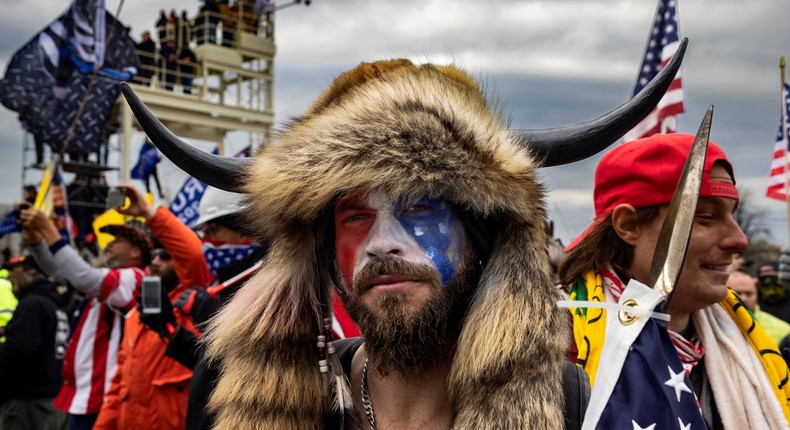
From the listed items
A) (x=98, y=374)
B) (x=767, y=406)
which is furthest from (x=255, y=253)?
(x=767, y=406)

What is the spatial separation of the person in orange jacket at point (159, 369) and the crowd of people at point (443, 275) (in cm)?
197

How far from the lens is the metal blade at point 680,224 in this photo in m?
1.48

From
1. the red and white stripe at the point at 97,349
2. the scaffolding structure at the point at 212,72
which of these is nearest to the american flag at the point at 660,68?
the red and white stripe at the point at 97,349

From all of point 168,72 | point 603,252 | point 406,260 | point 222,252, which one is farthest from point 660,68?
point 168,72

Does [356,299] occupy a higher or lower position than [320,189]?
lower

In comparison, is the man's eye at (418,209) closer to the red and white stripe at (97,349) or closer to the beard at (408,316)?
the beard at (408,316)

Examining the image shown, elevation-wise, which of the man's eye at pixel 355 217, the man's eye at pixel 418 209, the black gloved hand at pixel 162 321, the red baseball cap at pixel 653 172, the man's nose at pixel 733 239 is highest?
the red baseball cap at pixel 653 172

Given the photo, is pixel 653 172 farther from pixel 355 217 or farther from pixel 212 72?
pixel 212 72

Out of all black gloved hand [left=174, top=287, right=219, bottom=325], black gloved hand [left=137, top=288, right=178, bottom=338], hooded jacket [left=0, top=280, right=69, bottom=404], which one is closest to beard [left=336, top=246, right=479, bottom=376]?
black gloved hand [left=174, top=287, right=219, bottom=325]

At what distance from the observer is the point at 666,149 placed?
235cm

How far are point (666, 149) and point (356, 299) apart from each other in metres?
1.15

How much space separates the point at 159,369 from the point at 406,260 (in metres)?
3.17

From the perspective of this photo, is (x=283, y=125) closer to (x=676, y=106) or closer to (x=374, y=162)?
(x=374, y=162)

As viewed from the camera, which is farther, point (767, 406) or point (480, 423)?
point (767, 406)
